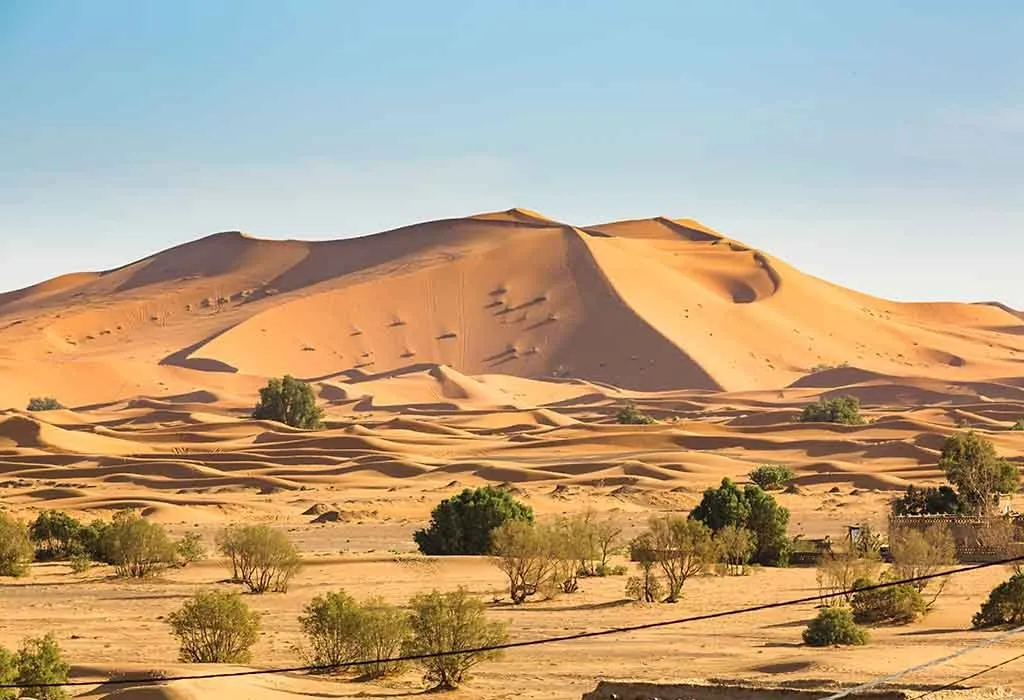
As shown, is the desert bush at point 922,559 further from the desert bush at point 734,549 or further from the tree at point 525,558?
the tree at point 525,558

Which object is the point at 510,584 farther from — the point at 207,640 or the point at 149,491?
the point at 149,491

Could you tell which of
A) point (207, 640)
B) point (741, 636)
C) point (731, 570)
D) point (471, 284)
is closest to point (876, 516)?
point (731, 570)

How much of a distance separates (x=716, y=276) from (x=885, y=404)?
4488 centimetres

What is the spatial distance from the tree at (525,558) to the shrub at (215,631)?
24.4ft

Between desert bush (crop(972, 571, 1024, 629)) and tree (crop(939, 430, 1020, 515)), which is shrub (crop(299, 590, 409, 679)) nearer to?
desert bush (crop(972, 571, 1024, 629))

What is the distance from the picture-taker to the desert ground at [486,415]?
24625 millimetres

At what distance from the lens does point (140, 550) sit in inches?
1328

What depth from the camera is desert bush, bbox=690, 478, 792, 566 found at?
3556 centimetres

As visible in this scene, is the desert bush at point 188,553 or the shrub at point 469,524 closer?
the desert bush at point 188,553

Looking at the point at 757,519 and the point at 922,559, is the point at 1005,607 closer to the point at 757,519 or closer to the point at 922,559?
the point at 922,559

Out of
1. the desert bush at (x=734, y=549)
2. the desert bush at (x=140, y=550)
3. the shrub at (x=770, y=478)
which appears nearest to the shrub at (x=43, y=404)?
the shrub at (x=770, y=478)

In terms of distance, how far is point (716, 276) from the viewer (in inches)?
5709

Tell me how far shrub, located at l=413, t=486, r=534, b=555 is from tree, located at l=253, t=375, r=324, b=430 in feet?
134

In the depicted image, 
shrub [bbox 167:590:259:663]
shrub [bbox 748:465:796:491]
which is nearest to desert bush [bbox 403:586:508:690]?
shrub [bbox 167:590:259:663]
